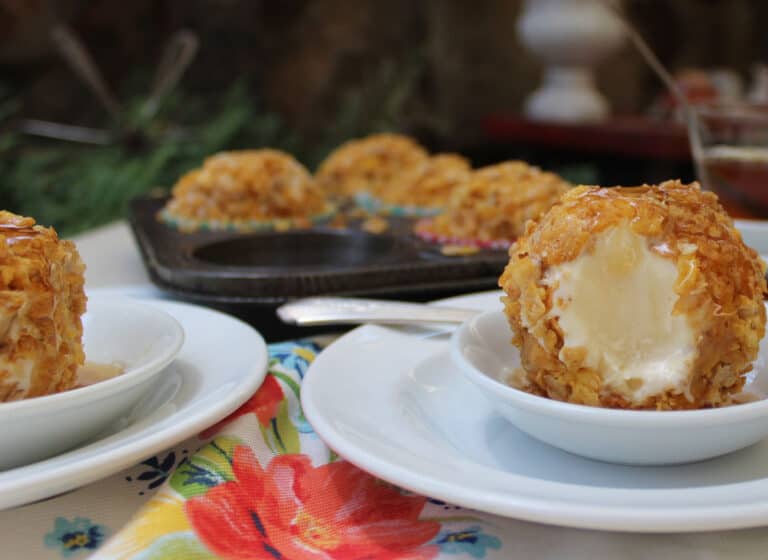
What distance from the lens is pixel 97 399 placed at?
0.74m

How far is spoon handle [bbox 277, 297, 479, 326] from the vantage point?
1.06 m

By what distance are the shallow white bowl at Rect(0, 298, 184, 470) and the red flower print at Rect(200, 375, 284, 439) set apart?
3.4 inches

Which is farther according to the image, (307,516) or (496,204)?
(496,204)

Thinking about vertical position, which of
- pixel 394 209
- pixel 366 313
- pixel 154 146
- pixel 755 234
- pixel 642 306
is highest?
pixel 642 306

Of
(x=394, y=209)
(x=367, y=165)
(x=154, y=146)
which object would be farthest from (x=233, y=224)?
(x=154, y=146)

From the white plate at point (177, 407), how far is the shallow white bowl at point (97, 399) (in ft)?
0.07

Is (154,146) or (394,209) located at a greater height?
(394,209)

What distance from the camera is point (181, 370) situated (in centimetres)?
94

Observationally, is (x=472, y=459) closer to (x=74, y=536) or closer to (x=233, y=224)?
(x=74, y=536)

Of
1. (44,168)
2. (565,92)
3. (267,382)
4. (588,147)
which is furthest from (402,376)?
(44,168)

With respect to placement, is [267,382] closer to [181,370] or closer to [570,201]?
[181,370]

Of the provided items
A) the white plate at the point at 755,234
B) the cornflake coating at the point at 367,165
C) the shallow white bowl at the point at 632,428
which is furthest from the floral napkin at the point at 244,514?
the cornflake coating at the point at 367,165

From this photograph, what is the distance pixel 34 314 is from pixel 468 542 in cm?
46

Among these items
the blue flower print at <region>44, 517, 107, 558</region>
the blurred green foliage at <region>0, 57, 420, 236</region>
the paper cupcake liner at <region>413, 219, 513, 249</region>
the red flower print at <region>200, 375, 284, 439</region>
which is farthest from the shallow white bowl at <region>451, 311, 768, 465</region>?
the blurred green foliage at <region>0, 57, 420, 236</region>
